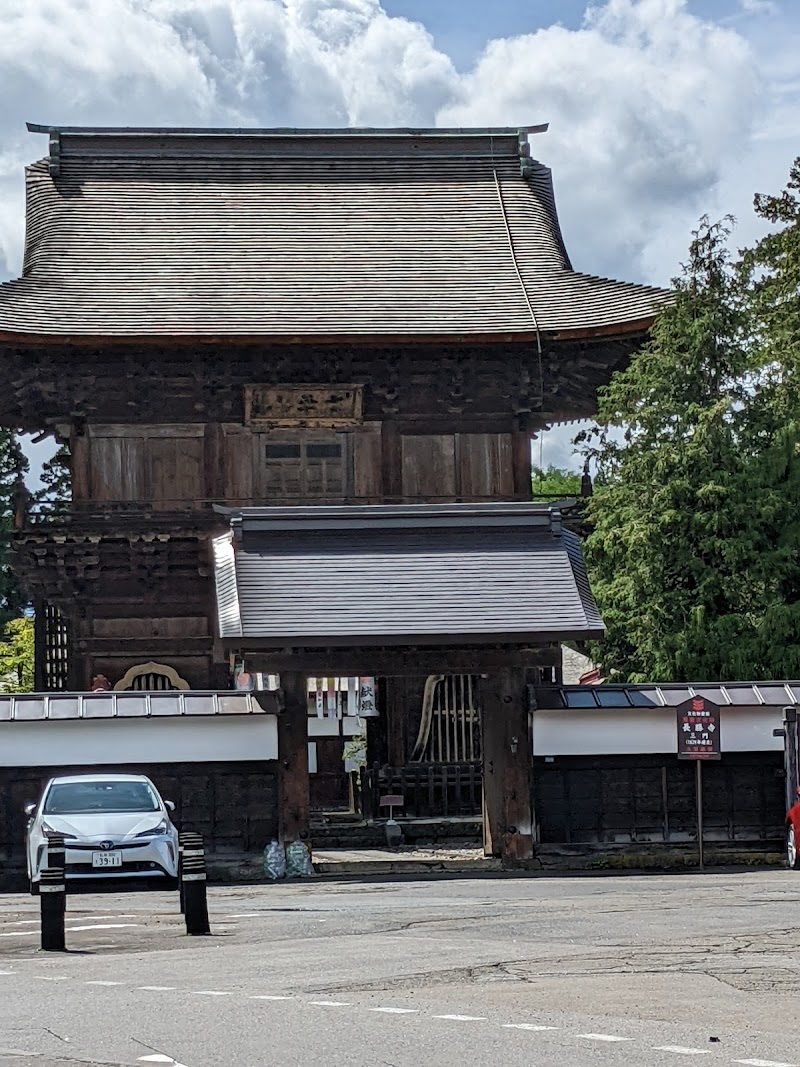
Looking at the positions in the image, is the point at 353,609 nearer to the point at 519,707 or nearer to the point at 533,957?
the point at 519,707

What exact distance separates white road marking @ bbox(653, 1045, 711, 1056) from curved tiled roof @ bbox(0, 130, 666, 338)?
875 inches

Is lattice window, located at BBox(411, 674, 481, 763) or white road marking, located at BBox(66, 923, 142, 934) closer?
white road marking, located at BBox(66, 923, 142, 934)

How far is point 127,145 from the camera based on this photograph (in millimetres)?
34906

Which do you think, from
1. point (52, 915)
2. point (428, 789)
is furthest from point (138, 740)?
point (52, 915)

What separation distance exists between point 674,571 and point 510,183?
12234mm

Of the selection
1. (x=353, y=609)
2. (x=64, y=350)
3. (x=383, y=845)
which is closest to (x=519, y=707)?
(x=353, y=609)

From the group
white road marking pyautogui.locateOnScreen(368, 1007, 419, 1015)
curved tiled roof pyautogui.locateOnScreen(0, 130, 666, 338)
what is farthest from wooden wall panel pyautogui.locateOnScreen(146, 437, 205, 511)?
white road marking pyautogui.locateOnScreen(368, 1007, 419, 1015)

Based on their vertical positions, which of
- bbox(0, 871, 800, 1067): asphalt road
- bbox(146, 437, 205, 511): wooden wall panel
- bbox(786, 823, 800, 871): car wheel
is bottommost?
bbox(786, 823, 800, 871): car wheel

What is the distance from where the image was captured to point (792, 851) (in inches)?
896

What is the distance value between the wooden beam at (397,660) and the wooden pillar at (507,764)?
0.96 feet

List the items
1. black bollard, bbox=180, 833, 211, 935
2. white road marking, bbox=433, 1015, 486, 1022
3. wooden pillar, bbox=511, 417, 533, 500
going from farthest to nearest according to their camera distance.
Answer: wooden pillar, bbox=511, 417, 533, 500 < black bollard, bbox=180, 833, 211, 935 < white road marking, bbox=433, 1015, 486, 1022

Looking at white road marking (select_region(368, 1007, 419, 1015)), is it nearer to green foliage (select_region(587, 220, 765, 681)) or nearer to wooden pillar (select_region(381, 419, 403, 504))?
green foliage (select_region(587, 220, 765, 681))

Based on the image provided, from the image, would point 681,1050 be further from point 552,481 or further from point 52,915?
point 552,481

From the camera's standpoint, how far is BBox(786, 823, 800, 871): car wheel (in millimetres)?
22422
